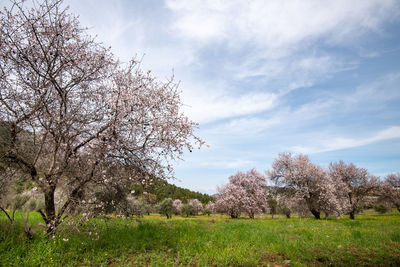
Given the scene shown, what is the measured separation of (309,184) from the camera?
1116 inches

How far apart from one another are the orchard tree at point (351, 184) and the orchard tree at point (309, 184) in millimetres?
4744

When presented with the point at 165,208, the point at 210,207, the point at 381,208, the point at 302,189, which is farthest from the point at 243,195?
the point at 381,208

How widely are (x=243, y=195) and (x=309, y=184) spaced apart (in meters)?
10.6

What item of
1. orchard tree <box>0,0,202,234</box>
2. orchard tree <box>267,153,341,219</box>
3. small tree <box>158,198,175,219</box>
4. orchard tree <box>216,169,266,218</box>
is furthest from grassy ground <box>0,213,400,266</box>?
small tree <box>158,198,175,219</box>

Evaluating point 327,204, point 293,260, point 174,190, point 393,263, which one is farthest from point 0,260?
point 174,190

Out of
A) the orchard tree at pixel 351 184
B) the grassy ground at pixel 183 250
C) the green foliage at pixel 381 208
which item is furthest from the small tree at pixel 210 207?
the green foliage at pixel 381 208

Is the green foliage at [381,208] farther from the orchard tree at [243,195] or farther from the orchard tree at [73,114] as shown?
the orchard tree at [73,114]

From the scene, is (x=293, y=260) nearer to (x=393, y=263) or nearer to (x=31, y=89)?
(x=393, y=263)

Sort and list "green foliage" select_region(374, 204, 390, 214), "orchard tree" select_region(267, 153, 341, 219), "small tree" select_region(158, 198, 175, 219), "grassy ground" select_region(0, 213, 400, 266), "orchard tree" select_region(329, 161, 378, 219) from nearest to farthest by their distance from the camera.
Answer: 1. "grassy ground" select_region(0, 213, 400, 266)
2. "orchard tree" select_region(267, 153, 341, 219)
3. "orchard tree" select_region(329, 161, 378, 219)
4. "green foliage" select_region(374, 204, 390, 214)
5. "small tree" select_region(158, 198, 175, 219)

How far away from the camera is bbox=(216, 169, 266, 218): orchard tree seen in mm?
33625

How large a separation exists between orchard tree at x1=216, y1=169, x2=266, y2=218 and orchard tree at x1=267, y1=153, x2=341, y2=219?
472cm

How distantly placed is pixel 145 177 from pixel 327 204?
27.9m

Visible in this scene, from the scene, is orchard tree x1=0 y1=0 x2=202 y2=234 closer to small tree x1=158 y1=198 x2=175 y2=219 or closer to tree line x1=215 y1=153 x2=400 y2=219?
tree line x1=215 y1=153 x2=400 y2=219

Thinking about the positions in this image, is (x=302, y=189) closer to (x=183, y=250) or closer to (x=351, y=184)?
(x=351, y=184)
